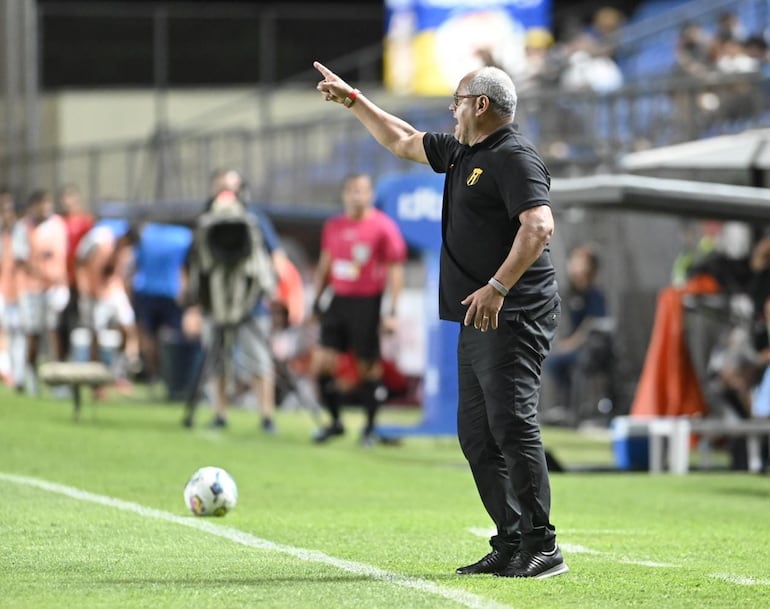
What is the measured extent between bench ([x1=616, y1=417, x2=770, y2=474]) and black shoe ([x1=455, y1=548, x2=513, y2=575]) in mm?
6361

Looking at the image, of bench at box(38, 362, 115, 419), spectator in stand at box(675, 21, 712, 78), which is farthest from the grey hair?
spectator in stand at box(675, 21, 712, 78)

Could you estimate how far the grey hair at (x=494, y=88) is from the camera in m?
7.18

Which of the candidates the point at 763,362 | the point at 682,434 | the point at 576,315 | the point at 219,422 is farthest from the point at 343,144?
the point at 682,434

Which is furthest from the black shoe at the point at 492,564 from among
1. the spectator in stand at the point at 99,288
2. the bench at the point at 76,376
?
the spectator in stand at the point at 99,288

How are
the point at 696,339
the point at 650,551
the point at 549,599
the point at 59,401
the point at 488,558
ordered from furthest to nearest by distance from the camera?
the point at 59,401 → the point at 696,339 → the point at 650,551 → the point at 488,558 → the point at 549,599

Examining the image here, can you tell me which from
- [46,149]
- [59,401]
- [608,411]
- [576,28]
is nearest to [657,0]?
[576,28]

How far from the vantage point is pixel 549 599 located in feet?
21.4

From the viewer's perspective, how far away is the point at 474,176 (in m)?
7.18

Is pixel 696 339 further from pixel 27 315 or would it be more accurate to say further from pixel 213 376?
pixel 27 315

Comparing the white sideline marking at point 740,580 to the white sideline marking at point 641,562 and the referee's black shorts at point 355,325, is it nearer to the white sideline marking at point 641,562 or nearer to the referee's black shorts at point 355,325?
the white sideline marking at point 641,562

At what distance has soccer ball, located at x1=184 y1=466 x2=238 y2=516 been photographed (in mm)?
9305

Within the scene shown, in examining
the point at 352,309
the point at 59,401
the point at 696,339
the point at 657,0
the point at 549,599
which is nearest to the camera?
the point at 549,599

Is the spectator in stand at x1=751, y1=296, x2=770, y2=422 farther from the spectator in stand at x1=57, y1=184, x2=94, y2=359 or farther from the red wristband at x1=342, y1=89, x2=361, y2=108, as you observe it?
the spectator in stand at x1=57, y1=184, x2=94, y2=359

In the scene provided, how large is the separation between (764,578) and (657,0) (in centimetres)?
2470
